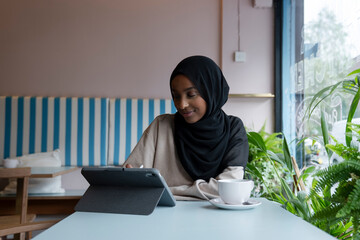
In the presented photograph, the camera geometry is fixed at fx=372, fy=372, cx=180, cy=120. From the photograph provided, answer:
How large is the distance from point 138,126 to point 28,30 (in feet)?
4.87

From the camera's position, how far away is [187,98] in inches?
59.1

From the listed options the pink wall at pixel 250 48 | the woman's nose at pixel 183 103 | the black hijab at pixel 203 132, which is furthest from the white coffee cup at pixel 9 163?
the pink wall at pixel 250 48

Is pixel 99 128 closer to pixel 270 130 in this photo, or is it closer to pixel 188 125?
pixel 270 130

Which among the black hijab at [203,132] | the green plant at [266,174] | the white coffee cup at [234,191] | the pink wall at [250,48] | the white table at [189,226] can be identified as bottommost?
the green plant at [266,174]

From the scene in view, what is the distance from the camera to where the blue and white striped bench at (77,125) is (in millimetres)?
3545

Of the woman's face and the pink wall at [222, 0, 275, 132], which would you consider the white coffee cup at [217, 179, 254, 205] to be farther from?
the pink wall at [222, 0, 275, 132]

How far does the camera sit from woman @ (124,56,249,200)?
1.49m

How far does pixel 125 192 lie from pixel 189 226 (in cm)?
27

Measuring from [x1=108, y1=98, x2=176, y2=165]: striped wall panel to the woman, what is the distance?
6.54ft

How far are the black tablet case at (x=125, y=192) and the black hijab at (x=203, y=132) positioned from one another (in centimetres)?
48

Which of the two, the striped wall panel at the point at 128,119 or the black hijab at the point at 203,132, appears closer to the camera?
the black hijab at the point at 203,132

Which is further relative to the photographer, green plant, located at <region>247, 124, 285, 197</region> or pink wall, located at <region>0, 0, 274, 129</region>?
pink wall, located at <region>0, 0, 274, 129</region>

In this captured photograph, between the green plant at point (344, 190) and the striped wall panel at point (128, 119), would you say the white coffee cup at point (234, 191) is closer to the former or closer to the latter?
the green plant at point (344, 190)

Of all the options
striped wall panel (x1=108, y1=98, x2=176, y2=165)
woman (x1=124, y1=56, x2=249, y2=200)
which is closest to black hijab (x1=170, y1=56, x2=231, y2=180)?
woman (x1=124, y1=56, x2=249, y2=200)
